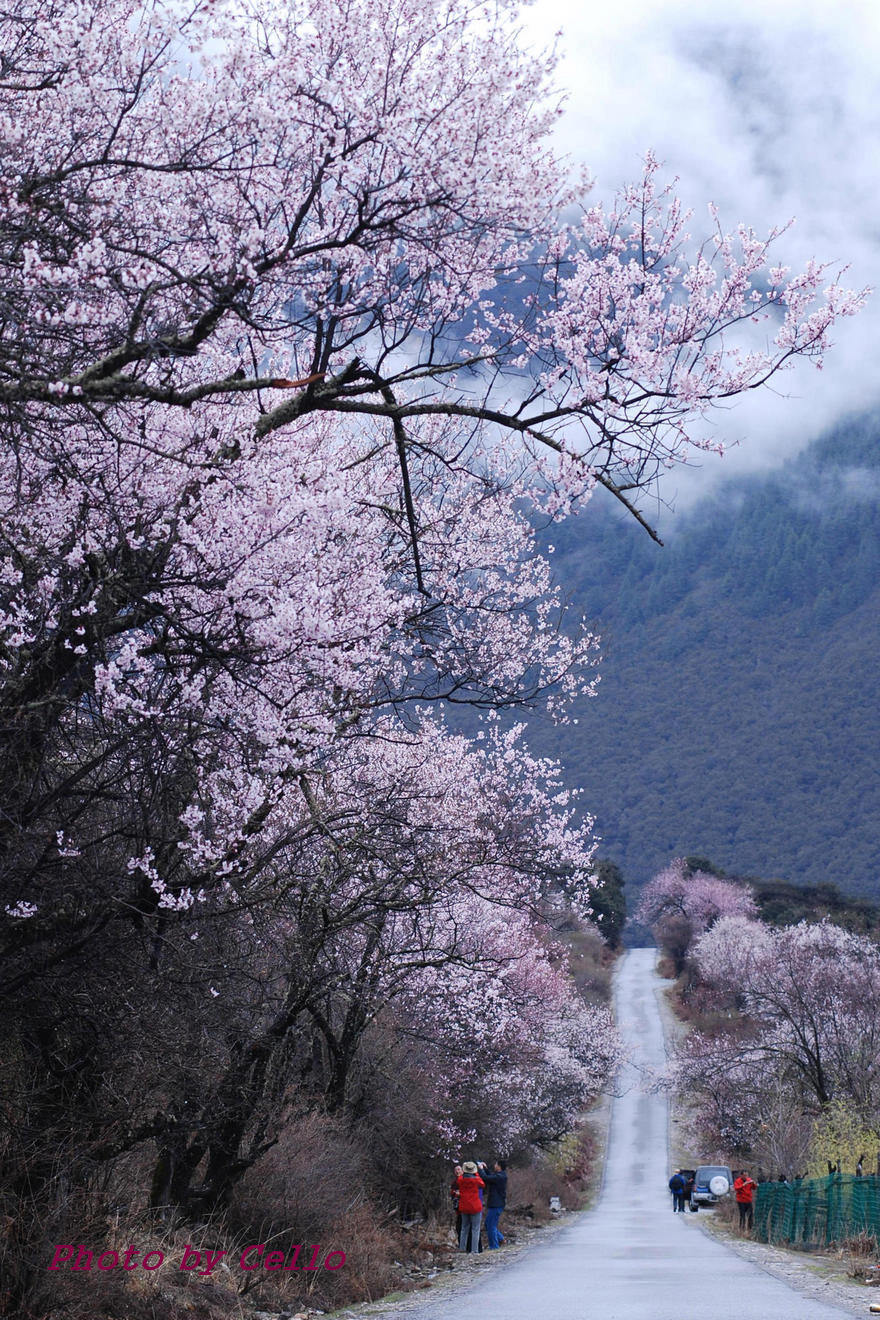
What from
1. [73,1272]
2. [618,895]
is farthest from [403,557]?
[618,895]

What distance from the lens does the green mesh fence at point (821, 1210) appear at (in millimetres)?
18719

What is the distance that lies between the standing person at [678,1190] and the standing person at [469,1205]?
24034 millimetres

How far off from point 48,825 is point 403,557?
4889 mm

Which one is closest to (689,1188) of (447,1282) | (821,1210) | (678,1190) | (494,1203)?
(678,1190)

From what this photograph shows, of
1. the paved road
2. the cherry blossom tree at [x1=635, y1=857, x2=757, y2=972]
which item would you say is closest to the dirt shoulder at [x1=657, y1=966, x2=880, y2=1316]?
the paved road

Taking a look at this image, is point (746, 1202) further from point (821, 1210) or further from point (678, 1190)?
point (678, 1190)

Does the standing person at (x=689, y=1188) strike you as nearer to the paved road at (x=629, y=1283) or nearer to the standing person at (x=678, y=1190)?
the standing person at (x=678, y=1190)

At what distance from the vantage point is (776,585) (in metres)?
191

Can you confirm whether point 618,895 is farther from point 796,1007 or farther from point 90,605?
point 90,605

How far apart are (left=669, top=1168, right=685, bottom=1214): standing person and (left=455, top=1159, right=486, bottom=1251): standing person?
24.0m

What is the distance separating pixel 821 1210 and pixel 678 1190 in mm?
21963

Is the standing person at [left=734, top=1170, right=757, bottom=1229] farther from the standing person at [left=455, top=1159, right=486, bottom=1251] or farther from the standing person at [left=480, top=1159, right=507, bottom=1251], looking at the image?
the standing person at [left=455, top=1159, right=486, bottom=1251]

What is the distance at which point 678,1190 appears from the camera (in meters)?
41.9

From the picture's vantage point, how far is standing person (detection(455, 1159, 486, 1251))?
18609 millimetres
